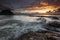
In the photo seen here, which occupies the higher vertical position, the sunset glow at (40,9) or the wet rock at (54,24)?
the sunset glow at (40,9)


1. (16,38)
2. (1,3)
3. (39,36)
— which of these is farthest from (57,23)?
(1,3)

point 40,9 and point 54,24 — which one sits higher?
point 40,9

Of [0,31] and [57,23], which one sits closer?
[0,31]

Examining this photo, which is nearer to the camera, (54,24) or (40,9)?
(54,24)

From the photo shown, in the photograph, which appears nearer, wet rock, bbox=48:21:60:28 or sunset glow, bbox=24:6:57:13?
wet rock, bbox=48:21:60:28

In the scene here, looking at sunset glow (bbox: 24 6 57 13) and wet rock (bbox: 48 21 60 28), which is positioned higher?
sunset glow (bbox: 24 6 57 13)

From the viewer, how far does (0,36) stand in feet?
7.61

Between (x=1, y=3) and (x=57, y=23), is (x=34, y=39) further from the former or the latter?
(x=1, y=3)

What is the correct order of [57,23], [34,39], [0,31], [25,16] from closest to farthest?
[34,39]
[0,31]
[57,23]
[25,16]

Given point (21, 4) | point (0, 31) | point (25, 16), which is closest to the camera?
point (0, 31)

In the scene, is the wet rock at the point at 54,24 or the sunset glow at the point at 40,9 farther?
the sunset glow at the point at 40,9

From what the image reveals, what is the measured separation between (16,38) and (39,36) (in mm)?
425

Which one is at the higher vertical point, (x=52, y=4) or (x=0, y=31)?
(x=52, y=4)

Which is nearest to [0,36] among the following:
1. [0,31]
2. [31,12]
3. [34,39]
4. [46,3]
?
[0,31]
